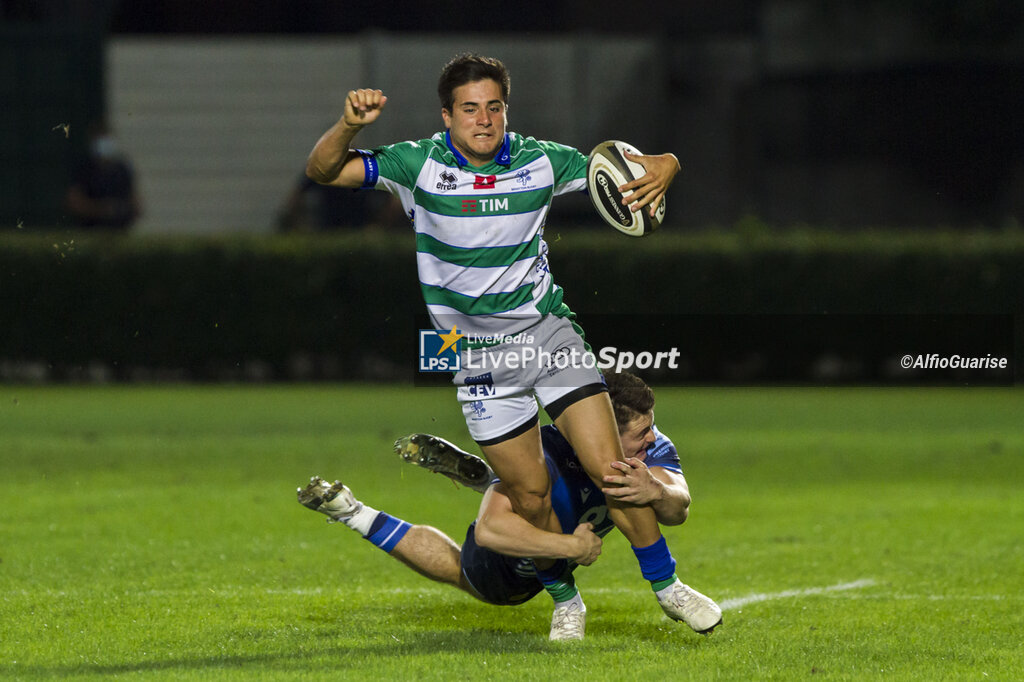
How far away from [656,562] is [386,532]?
4.27 feet

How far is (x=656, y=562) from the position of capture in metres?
6.25

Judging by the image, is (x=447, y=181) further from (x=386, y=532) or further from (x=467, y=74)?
(x=386, y=532)

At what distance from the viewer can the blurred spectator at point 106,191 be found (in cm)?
1998

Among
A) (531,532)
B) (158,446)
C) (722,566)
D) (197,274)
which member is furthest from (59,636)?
(197,274)

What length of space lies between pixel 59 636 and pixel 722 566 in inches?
138

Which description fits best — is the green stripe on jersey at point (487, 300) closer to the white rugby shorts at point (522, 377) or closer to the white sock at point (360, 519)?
the white rugby shorts at point (522, 377)

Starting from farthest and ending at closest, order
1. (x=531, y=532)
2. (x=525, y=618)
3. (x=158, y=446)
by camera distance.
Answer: (x=158, y=446) < (x=525, y=618) < (x=531, y=532)

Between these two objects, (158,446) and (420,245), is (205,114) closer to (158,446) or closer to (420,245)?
(158,446)

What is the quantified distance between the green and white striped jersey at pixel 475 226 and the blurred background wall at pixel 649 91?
666 inches

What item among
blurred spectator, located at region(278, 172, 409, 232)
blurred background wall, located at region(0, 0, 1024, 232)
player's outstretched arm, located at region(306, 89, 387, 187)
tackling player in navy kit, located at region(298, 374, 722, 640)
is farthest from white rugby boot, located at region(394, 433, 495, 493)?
blurred background wall, located at region(0, 0, 1024, 232)

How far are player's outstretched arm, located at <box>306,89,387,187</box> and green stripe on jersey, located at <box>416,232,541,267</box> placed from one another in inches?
16.0

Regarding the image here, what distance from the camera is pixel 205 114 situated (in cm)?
2431

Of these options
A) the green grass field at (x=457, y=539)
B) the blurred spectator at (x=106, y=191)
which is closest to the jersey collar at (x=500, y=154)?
the green grass field at (x=457, y=539)

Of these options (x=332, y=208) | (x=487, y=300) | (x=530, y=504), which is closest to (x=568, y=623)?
(x=530, y=504)
